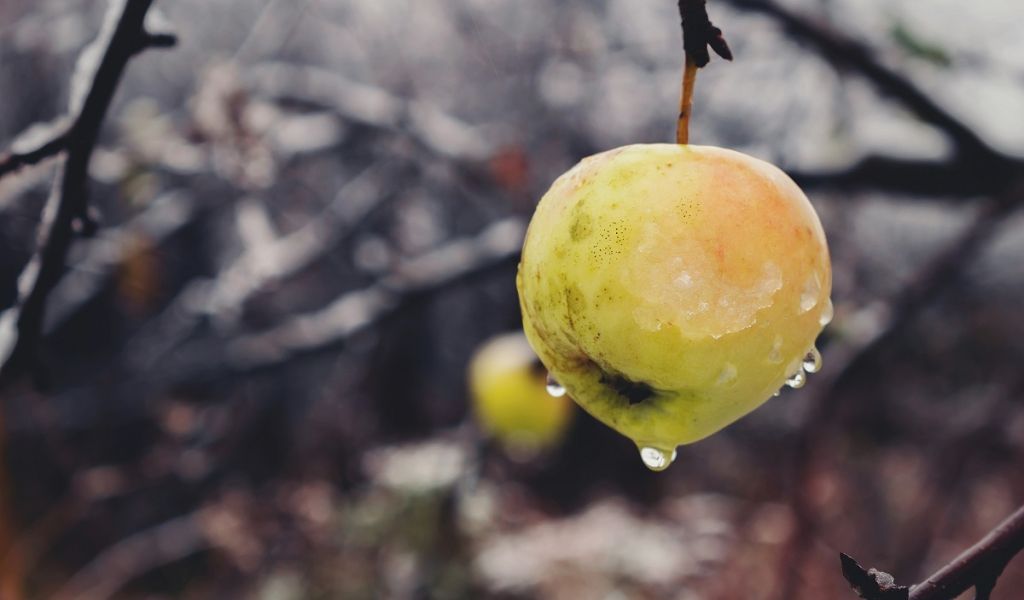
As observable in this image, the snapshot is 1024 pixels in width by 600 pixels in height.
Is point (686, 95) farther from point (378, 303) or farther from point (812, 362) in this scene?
point (378, 303)

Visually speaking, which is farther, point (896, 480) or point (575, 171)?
point (896, 480)

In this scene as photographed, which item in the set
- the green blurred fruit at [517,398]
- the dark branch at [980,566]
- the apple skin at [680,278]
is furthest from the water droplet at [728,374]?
the green blurred fruit at [517,398]

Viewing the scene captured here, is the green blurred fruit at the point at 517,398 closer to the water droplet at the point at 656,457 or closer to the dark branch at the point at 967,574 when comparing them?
the water droplet at the point at 656,457

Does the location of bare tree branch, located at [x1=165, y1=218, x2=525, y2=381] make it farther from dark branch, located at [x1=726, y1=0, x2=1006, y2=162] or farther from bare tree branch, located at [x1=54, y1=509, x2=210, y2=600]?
bare tree branch, located at [x1=54, y1=509, x2=210, y2=600]

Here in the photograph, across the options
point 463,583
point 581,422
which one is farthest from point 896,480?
point 463,583

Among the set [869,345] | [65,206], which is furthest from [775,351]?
[869,345]

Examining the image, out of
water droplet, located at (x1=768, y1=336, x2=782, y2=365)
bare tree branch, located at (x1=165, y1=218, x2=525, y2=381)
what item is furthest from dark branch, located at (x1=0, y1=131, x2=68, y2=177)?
bare tree branch, located at (x1=165, y1=218, x2=525, y2=381)

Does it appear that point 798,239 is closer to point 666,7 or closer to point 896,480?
point 666,7
